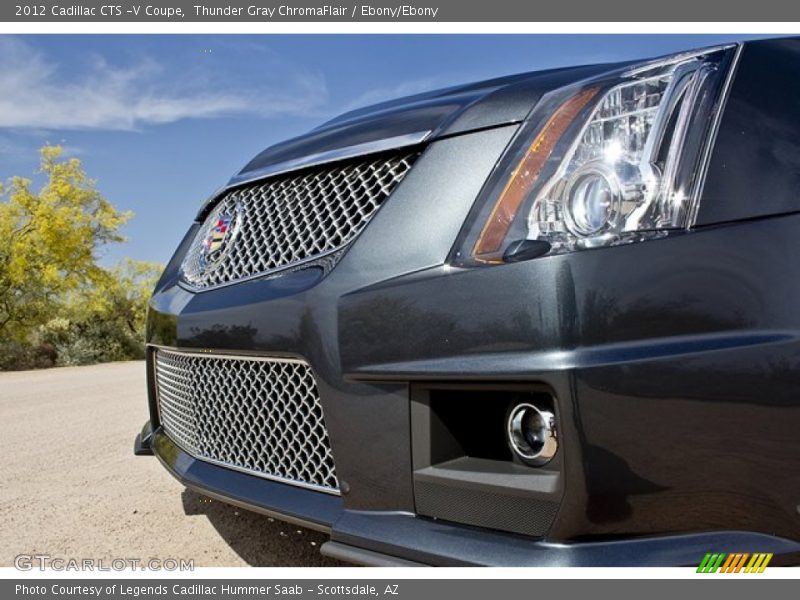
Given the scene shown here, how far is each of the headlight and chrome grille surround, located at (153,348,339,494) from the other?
70 cm

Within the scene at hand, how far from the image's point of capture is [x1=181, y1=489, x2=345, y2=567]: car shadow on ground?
97.5 inches

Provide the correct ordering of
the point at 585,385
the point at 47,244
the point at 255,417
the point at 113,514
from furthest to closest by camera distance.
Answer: the point at 47,244, the point at 113,514, the point at 255,417, the point at 585,385

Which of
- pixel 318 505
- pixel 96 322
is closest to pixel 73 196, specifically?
pixel 96 322

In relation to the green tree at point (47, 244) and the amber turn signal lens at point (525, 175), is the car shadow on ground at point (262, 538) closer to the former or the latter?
the amber turn signal lens at point (525, 175)

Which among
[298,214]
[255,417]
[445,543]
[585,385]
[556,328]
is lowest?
[445,543]

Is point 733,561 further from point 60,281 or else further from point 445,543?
point 60,281

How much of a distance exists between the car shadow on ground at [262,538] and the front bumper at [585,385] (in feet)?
2.32

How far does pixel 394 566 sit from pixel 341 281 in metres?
0.70

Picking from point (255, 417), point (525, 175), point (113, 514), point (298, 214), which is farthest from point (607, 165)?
point (113, 514)

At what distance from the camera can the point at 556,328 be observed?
4.99ft

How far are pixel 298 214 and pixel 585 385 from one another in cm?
113

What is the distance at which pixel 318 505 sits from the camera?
2.01 meters

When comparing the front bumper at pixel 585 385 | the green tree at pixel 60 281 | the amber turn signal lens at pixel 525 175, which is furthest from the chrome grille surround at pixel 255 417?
the green tree at pixel 60 281
